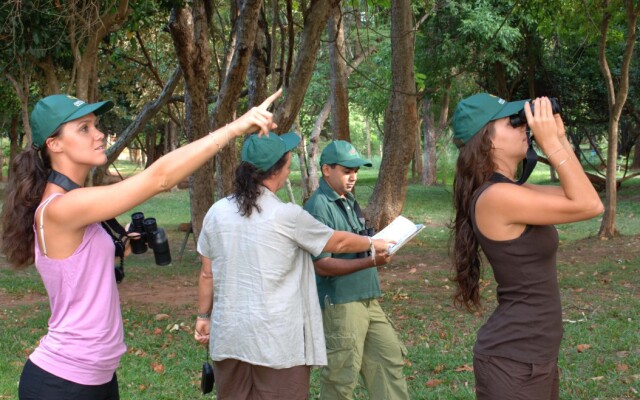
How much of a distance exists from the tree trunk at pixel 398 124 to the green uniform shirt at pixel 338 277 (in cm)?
758

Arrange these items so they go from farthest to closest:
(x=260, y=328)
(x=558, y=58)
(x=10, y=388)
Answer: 1. (x=558, y=58)
2. (x=10, y=388)
3. (x=260, y=328)

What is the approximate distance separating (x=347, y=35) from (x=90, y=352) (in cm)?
2170

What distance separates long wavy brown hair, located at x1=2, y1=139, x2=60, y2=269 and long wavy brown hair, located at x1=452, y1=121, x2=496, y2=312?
5.10 ft

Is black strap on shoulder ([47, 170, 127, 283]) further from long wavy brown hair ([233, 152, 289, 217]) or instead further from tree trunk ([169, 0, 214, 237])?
tree trunk ([169, 0, 214, 237])

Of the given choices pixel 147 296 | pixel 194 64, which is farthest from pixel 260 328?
pixel 194 64

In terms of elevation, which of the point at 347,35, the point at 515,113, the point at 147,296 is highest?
the point at 347,35

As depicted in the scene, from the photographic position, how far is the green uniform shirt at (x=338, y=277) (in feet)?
15.3

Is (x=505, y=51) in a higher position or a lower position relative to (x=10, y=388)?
higher

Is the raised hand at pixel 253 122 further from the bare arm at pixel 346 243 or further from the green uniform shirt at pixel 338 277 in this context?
the green uniform shirt at pixel 338 277

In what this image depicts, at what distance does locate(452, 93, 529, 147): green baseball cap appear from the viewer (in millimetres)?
3059

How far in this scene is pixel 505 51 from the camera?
963 inches

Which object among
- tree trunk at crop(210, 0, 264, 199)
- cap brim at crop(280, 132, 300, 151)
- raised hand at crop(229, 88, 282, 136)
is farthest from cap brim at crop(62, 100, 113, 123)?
tree trunk at crop(210, 0, 264, 199)

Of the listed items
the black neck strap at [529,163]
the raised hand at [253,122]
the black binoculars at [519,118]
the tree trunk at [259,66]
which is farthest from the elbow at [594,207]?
the tree trunk at [259,66]

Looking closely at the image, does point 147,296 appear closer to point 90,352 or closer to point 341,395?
point 341,395
